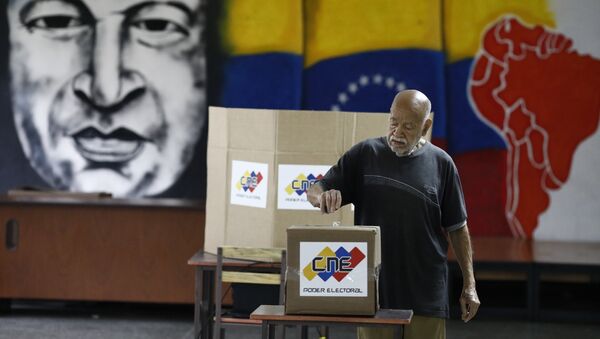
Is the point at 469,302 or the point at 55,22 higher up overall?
the point at 55,22

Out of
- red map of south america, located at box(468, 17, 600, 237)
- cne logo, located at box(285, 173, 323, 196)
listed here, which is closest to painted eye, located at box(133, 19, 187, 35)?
red map of south america, located at box(468, 17, 600, 237)

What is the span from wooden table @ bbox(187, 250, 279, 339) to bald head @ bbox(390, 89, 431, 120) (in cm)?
182

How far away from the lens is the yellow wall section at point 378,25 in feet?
29.2

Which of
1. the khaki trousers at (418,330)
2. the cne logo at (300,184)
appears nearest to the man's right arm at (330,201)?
the khaki trousers at (418,330)

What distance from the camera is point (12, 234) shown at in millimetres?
7738

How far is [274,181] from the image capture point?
5.39m

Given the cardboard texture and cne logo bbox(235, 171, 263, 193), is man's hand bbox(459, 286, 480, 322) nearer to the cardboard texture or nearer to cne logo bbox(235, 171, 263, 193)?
the cardboard texture

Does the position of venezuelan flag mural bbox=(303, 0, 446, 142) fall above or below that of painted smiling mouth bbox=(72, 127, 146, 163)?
above

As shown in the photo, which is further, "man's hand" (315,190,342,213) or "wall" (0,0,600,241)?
"wall" (0,0,600,241)

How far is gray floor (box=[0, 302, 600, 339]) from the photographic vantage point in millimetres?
7156

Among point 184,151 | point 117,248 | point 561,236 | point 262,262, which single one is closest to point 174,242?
point 117,248

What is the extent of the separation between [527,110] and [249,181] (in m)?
4.02

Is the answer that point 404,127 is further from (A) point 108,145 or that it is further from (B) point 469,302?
(A) point 108,145

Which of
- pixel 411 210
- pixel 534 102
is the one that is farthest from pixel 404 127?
pixel 534 102
